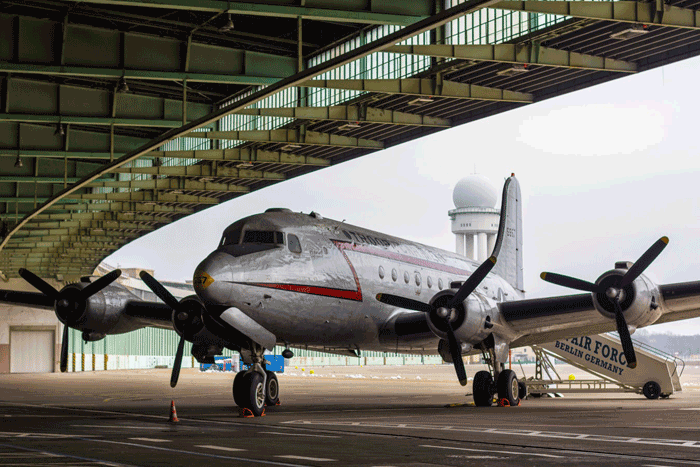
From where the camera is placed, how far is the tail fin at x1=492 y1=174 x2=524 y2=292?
1276 inches

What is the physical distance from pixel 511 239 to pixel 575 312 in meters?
10.7

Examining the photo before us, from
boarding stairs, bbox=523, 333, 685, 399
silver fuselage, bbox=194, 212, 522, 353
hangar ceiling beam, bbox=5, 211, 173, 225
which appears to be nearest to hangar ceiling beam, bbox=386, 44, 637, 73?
silver fuselage, bbox=194, 212, 522, 353

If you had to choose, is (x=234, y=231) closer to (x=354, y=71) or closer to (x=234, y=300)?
(x=234, y=300)

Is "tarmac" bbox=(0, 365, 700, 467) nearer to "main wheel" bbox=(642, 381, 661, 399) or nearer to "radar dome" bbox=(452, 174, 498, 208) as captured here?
"main wheel" bbox=(642, 381, 661, 399)

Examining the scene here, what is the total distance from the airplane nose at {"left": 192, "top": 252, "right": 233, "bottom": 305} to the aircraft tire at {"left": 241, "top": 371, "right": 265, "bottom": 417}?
1.95m

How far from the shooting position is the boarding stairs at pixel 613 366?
104ft

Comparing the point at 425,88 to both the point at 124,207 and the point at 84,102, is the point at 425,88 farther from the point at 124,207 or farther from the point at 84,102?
the point at 124,207

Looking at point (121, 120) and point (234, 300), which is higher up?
point (121, 120)

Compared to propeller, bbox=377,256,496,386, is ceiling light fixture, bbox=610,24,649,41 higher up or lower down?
higher up

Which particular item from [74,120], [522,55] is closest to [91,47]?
[74,120]

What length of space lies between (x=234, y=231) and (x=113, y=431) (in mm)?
6743

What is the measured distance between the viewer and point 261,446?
12.7 meters

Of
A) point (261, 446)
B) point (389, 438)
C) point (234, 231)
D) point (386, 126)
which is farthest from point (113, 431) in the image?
point (386, 126)

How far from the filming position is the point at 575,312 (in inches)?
902
